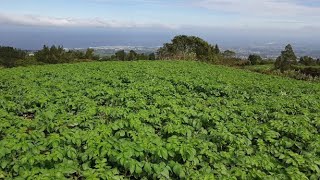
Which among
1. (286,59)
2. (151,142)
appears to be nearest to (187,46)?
(286,59)

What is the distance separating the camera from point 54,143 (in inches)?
218

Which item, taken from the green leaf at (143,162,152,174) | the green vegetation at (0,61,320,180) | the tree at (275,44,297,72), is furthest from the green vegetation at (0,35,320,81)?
the green leaf at (143,162,152,174)

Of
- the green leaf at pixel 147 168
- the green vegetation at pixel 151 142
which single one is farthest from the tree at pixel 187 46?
the green leaf at pixel 147 168

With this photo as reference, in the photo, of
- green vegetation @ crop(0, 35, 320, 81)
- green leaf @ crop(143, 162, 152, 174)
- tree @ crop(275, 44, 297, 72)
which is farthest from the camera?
tree @ crop(275, 44, 297, 72)

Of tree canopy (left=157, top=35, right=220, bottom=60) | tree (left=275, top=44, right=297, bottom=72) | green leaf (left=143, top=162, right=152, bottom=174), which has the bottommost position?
green leaf (left=143, top=162, right=152, bottom=174)

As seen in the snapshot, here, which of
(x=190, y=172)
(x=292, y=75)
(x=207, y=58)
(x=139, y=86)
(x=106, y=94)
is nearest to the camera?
(x=190, y=172)

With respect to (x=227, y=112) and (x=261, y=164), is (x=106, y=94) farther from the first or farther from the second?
(x=261, y=164)

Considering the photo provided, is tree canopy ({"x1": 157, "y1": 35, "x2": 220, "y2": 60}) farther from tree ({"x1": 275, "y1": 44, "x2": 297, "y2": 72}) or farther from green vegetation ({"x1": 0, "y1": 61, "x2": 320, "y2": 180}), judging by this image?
green vegetation ({"x1": 0, "y1": 61, "x2": 320, "y2": 180})

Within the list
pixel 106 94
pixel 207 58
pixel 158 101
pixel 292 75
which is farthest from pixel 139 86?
pixel 207 58

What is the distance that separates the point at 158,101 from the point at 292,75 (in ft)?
94.4

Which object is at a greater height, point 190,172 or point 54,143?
point 54,143

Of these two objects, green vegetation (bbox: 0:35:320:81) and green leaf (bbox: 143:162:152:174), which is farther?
green vegetation (bbox: 0:35:320:81)

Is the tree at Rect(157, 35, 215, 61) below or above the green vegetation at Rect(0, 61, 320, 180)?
above

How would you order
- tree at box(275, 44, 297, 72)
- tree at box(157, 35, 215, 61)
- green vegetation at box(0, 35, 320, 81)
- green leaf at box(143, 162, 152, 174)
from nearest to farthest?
green leaf at box(143, 162, 152, 174) → green vegetation at box(0, 35, 320, 81) → tree at box(275, 44, 297, 72) → tree at box(157, 35, 215, 61)
